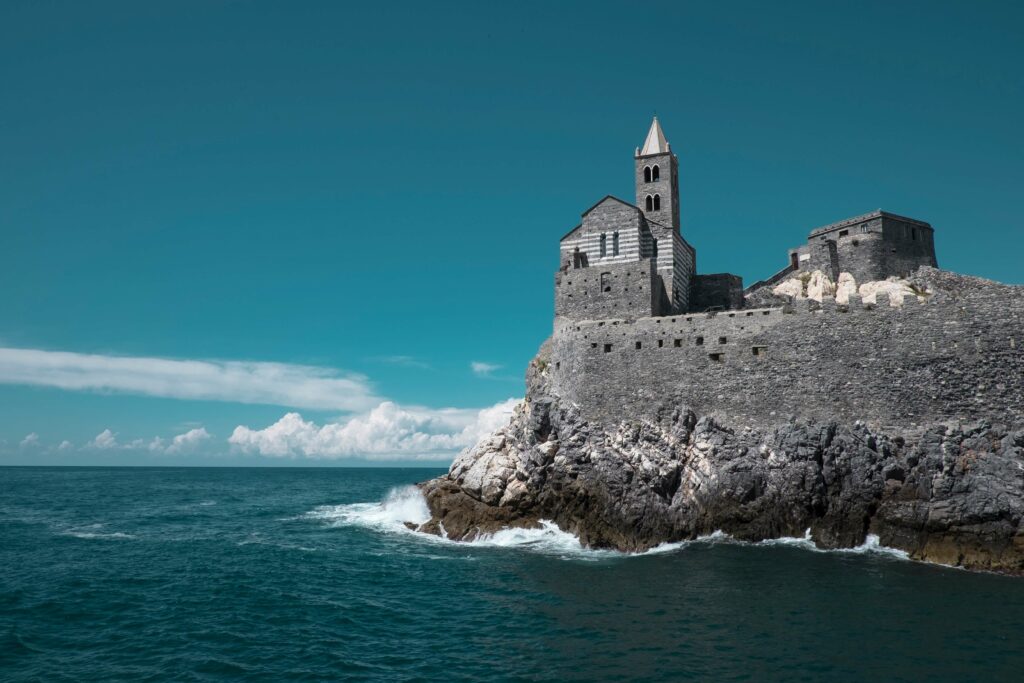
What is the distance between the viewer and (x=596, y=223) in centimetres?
5184

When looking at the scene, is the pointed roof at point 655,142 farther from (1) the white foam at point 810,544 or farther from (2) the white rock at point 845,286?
(1) the white foam at point 810,544

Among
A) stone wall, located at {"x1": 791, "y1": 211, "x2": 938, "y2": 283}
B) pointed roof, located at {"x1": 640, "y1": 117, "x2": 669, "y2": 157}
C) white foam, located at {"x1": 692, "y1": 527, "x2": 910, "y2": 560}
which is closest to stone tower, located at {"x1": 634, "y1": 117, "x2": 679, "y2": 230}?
pointed roof, located at {"x1": 640, "y1": 117, "x2": 669, "y2": 157}

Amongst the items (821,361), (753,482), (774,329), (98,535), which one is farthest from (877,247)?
A: (98,535)

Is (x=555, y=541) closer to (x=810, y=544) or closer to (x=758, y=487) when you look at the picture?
(x=758, y=487)

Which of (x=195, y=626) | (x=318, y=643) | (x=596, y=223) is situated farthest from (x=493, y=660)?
(x=596, y=223)

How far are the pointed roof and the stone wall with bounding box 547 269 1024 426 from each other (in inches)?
732

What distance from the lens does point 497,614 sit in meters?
26.2

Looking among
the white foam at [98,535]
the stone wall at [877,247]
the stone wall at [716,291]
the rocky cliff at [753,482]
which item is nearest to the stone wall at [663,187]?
the stone wall at [716,291]

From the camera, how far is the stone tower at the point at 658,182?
2119 inches

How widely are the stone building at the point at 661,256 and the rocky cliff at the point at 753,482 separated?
889cm

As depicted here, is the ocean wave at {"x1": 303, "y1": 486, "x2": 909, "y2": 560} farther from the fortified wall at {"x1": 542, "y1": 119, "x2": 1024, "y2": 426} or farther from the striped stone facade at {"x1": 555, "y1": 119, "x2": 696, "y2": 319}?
the striped stone facade at {"x1": 555, "y1": 119, "x2": 696, "y2": 319}

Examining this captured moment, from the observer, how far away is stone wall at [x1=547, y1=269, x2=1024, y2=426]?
35.9 meters

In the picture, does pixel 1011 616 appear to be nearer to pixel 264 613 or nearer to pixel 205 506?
pixel 264 613

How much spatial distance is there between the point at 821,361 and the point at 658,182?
72.1 ft
